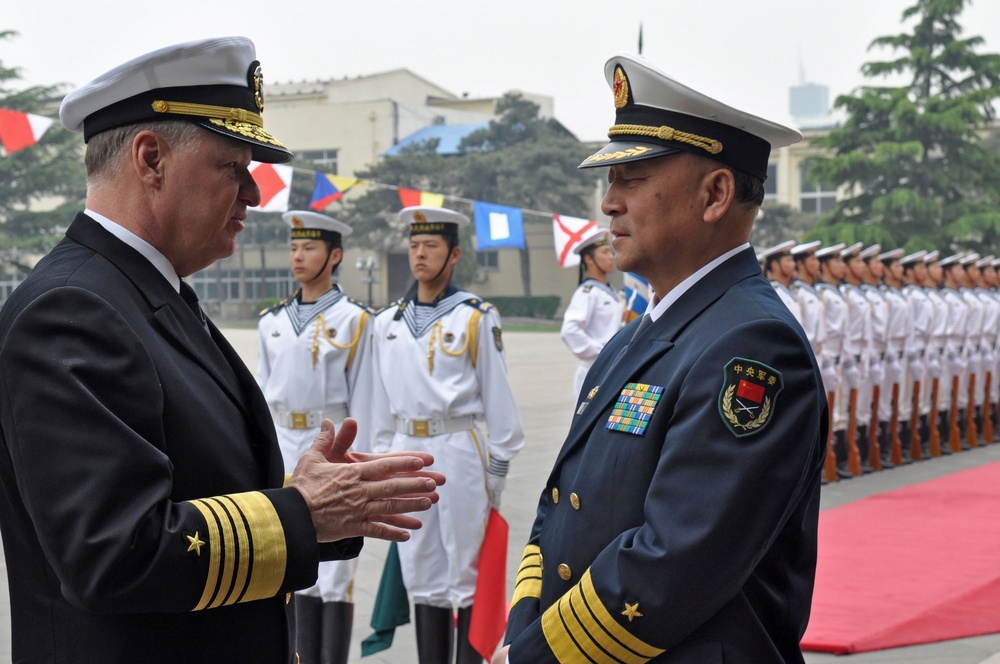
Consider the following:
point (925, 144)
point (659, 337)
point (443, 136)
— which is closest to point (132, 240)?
point (659, 337)

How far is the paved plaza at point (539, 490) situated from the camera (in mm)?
4582

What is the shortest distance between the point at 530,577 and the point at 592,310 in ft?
18.5

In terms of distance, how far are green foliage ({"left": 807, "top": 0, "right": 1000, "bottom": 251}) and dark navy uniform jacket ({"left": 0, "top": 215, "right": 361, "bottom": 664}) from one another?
83.6ft

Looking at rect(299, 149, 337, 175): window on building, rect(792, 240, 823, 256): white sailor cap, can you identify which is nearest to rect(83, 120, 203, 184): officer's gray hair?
rect(792, 240, 823, 256): white sailor cap

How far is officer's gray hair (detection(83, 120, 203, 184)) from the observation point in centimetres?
189

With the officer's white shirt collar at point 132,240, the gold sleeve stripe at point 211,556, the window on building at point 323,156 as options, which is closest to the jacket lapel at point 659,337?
the gold sleeve stripe at point 211,556

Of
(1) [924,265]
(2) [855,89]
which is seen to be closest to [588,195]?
(2) [855,89]

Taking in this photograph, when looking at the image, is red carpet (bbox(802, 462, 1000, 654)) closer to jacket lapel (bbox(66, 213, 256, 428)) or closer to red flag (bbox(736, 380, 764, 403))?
red flag (bbox(736, 380, 764, 403))

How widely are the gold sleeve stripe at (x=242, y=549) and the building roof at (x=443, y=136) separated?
41.2m

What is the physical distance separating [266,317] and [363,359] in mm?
612

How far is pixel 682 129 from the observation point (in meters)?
2.09

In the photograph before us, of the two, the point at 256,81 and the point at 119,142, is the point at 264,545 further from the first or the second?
the point at 256,81

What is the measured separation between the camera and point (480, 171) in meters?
41.5

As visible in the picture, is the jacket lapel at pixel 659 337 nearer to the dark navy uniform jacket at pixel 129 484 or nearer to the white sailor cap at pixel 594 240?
the dark navy uniform jacket at pixel 129 484
